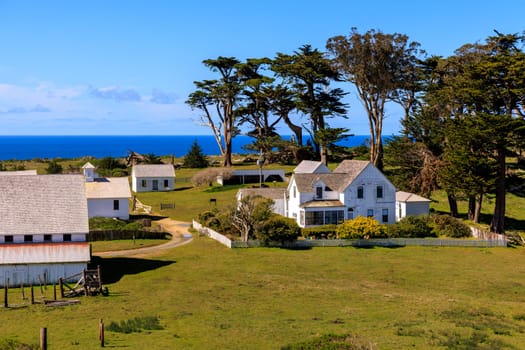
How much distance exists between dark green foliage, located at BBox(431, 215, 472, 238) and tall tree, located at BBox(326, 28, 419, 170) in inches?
1109

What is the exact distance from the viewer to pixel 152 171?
9575 cm

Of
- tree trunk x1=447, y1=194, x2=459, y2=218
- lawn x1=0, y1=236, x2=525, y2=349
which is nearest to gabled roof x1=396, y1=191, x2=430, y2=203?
tree trunk x1=447, y1=194, x2=459, y2=218

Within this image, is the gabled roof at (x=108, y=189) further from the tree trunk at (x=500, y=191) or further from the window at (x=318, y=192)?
the tree trunk at (x=500, y=191)

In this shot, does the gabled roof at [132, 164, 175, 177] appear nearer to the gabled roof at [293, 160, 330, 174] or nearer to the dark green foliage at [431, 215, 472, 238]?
the gabled roof at [293, 160, 330, 174]

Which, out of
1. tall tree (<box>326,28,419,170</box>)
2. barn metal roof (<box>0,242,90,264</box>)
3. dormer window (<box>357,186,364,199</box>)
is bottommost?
barn metal roof (<box>0,242,90,264</box>)

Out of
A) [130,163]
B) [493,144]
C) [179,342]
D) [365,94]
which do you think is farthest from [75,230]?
[130,163]

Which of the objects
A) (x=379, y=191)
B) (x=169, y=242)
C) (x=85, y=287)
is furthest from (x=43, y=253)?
(x=379, y=191)

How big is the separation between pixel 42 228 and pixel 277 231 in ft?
66.5

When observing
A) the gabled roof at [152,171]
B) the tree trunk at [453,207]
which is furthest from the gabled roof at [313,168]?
the gabled roof at [152,171]

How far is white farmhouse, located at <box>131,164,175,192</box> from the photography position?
94875mm

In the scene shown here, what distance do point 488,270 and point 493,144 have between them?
20174 millimetres

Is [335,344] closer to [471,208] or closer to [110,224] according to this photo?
[110,224]

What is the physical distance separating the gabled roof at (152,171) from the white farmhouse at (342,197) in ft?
105

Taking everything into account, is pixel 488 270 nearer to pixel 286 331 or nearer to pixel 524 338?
pixel 524 338
